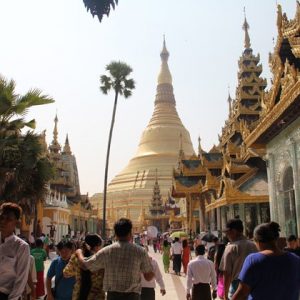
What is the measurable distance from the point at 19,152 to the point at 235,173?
13995 mm

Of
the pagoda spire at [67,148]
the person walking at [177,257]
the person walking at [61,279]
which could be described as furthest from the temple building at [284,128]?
the pagoda spire at [67,148]

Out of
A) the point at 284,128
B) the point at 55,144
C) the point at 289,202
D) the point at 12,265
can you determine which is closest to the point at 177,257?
the point at 289,202

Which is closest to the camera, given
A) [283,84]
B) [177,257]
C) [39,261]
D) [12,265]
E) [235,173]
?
[12,265]

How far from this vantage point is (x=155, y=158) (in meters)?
70.6

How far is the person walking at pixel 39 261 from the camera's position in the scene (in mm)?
9188

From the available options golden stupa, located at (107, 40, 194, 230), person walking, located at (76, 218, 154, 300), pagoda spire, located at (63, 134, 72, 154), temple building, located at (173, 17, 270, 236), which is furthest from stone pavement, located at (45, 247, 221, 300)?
golden stupa, located at (107, 40, 194, 230)

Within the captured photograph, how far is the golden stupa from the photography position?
221 feet

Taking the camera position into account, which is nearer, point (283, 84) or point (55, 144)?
point (283, 84)

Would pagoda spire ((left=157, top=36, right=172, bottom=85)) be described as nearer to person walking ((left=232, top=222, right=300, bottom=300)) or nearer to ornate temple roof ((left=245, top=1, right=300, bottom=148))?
ornate temple roof ((left=245, top=1, right=300, bottom=148))

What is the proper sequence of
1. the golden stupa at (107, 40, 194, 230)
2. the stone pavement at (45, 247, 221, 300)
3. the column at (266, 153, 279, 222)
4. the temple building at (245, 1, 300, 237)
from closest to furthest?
the stone pavement at (45, 247, 221, 300) < the temple building at (245, 1, 300, 237) < the column at (266, 153, 279, 222) < the golden stupa at (107, 40, 194, 230)

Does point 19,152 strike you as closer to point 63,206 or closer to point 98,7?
point 98,7

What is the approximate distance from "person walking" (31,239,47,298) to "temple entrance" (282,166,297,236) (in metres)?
8.00

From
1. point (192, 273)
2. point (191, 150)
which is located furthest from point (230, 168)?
point (191, 150)

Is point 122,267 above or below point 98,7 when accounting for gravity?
below
